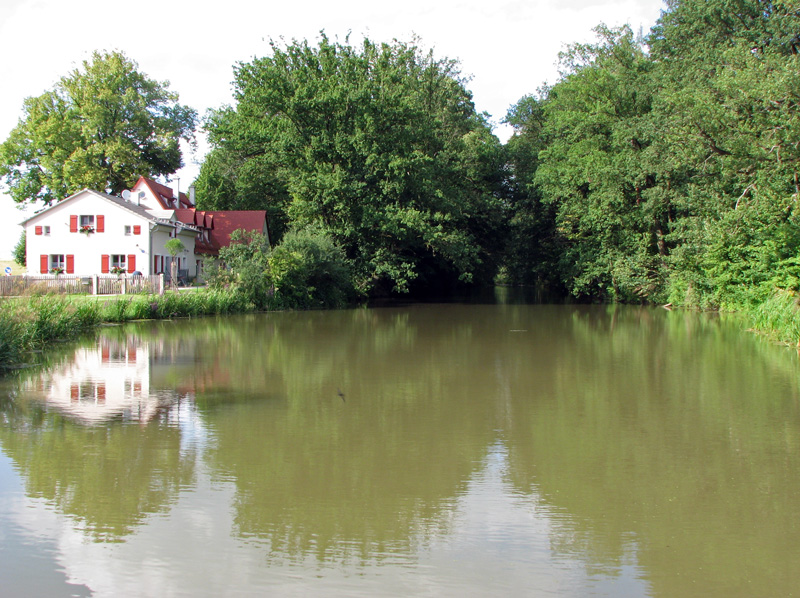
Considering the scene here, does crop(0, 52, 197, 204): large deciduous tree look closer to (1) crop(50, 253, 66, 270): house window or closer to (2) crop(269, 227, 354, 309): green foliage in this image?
(1) crop(50, 253, 66, 270): house window

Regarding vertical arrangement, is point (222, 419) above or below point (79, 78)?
below

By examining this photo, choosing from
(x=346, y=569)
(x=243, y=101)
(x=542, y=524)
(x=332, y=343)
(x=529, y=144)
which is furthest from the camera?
(x=529, y=144)

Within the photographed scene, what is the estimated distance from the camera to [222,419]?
30.6 feet

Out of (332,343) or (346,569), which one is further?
(332,343)

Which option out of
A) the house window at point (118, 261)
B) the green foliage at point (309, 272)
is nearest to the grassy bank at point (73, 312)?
the green foliage at point (309, 272)

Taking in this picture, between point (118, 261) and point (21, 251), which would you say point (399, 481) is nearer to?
point (118, 261)

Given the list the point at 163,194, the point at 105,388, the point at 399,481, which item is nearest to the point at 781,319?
the point at 399,481

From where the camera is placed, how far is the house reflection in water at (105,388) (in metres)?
9.83

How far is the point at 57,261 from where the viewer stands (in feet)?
137

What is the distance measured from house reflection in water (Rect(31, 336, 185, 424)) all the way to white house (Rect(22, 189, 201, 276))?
25764 mm

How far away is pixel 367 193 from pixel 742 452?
32135 millimetres

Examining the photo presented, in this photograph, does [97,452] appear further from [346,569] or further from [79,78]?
[79,78]

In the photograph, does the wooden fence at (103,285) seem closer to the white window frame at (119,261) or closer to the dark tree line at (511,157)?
the dark tree line at (511,157)

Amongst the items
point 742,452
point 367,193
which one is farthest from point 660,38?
point 742,452
